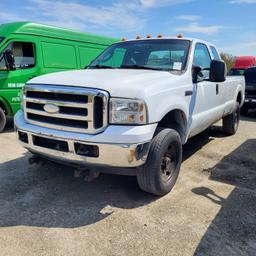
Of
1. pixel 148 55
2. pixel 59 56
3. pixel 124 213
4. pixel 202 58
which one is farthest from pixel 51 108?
pixel 59 56

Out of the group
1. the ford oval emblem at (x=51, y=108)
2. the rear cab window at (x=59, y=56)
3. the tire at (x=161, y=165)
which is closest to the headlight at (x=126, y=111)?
the tire at (x=161, y=165)

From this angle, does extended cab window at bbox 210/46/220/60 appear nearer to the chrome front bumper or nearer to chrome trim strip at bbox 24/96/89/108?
the chrome front bumper

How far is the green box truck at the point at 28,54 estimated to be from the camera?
688cm

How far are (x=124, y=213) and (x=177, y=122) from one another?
142 cm

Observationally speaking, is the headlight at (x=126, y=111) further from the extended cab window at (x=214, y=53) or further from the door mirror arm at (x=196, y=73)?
the extended cab window at (x=214, y=53)

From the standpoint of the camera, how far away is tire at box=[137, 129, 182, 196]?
3.29m

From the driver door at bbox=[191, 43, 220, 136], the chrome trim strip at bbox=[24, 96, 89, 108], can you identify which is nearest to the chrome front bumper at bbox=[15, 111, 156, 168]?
the chrome trim strip at bbox=[24, 96, 89, 108]

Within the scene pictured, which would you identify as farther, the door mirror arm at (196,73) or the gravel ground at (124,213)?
the door mirror arm at (196,73)

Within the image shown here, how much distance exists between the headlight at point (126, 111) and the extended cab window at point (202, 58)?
1.74 m

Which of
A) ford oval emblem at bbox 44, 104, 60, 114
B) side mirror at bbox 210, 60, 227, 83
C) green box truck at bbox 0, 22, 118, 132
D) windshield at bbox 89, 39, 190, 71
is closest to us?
ford oval emblem at bbox 44, 104, 60, 114

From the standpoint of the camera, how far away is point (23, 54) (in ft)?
23.8

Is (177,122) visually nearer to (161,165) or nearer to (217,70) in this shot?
(161,165)

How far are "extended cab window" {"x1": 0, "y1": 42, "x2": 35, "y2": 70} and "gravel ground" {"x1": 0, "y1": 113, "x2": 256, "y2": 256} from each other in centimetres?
317

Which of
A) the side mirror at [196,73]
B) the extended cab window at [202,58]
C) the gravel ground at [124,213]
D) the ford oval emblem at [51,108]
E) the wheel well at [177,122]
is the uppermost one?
the extended cab window at [202,58]
